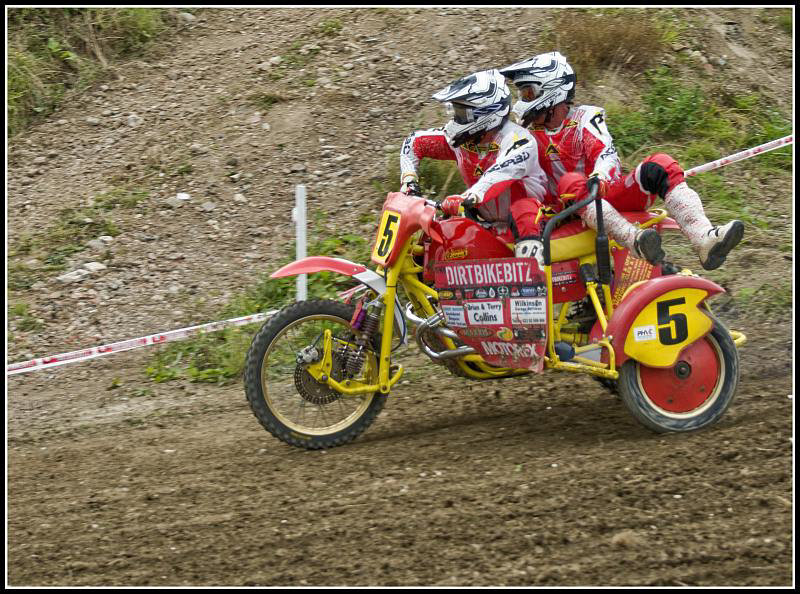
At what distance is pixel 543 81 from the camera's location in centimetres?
596

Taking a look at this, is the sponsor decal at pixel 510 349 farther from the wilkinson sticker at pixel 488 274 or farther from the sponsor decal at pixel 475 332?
the wilkinson sticker at pixel 488 274

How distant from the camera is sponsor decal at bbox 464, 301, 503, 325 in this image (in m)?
5.65

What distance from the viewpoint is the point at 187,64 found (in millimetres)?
11727

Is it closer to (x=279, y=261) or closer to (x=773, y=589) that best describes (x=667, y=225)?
(x=773, y=589)

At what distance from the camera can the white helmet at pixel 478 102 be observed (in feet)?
18.6

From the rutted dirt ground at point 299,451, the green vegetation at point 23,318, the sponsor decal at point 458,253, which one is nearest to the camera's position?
the rutted dirt ground at point 299,451

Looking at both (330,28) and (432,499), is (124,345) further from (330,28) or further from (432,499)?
(330,28)

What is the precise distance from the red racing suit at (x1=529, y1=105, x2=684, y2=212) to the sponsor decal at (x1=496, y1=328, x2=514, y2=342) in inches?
35.5

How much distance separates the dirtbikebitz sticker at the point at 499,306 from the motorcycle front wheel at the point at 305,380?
54cm

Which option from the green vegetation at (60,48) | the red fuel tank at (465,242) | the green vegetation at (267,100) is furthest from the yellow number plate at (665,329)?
the green vegetation at (60,48)

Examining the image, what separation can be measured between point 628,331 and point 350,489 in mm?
1841

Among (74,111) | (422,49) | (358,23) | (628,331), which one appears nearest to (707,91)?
(422,49)

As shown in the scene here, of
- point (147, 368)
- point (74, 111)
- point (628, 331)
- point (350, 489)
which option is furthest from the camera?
point (74, 111)

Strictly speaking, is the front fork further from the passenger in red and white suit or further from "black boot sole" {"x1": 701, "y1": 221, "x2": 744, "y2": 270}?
"black boot sole" {"x1": 701, "y1": 221, "x2": 744, "y2": 270}
